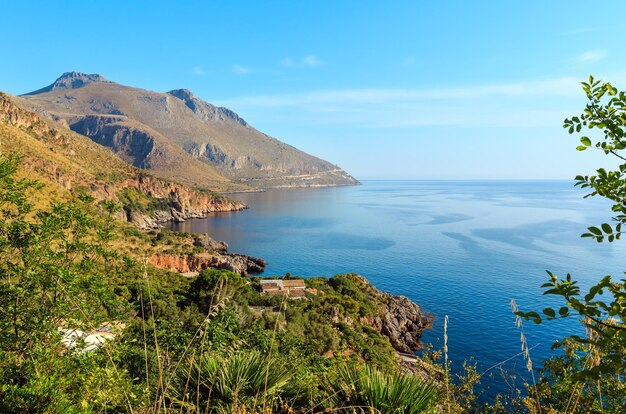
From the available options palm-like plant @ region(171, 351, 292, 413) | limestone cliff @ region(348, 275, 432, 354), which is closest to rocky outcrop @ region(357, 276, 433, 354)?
limestone cliff @ region(348, 275, 432, 354)

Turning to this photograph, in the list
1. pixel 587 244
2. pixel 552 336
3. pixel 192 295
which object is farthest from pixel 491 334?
pixel 587 244

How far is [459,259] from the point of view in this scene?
190ft

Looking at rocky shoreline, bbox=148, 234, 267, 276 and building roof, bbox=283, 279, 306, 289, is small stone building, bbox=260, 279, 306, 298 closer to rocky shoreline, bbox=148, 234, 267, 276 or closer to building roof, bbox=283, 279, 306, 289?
building roof, bbox=283, 279, 306, 289

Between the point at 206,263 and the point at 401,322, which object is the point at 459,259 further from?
the point at 206,263

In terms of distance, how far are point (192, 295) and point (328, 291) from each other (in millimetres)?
14402

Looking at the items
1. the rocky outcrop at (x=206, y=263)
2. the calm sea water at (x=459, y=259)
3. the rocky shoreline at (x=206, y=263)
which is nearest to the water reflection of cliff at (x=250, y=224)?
the calm sea water at (x=459, y=259)

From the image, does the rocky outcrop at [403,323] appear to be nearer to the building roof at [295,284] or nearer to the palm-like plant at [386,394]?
the building roof at [295,284]

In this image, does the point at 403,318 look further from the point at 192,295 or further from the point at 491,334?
the point at 192,295

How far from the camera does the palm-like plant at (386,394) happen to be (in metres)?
4.25

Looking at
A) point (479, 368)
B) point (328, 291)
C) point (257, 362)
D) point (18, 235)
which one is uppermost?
point (18, 235)

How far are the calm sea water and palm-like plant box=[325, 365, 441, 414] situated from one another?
14239mm

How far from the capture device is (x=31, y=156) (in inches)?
2203

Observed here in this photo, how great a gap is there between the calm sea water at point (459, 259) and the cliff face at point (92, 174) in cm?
1151

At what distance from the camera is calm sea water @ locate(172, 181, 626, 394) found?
32.3 metres
